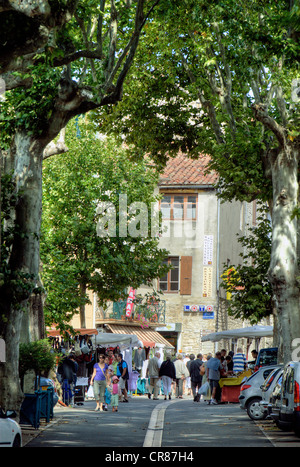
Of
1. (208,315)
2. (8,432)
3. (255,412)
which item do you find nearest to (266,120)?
(255,412)

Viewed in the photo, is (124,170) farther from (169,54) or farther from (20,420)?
(20,420)

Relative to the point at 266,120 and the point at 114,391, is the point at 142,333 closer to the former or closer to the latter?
the point at 114,391

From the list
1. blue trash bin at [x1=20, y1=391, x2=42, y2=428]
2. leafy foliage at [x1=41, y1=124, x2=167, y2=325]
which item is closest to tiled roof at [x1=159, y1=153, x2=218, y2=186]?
leafy foliage at [x1=41, y1=124, x2=167, y2=325]

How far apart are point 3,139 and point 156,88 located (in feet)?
30.2

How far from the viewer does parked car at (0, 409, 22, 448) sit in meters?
10.6

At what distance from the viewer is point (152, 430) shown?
18.2 metres

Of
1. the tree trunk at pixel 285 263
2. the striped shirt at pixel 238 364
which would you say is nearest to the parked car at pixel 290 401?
the tree trunk at pixel 285 263

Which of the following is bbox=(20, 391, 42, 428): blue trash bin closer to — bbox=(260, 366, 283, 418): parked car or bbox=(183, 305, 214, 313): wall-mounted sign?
bbox=(260, 366, 283, 418): parked car

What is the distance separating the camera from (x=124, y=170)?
39406mm

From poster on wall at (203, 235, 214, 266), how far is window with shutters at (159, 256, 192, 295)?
90cm

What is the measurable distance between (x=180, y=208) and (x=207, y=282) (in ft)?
15.6

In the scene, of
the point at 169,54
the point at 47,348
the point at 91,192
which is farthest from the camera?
the point at 91,192

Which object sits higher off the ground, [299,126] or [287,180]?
[299,126]

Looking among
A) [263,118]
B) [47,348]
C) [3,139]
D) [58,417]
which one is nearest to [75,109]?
[3,139]
